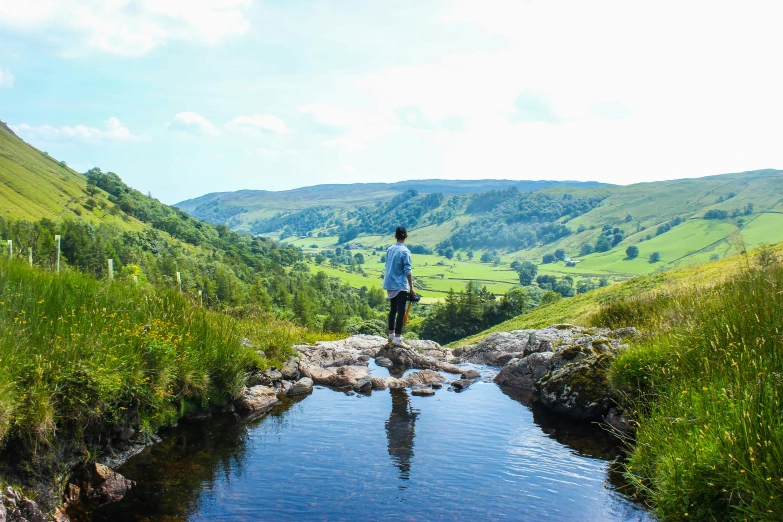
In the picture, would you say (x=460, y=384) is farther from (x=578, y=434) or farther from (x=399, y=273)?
(x=578, y=434)

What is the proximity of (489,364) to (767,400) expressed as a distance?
1406 centimetres

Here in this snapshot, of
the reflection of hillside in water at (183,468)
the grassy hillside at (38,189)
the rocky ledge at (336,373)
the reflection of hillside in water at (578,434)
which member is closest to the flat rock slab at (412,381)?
the rocky ledge at (336,373)

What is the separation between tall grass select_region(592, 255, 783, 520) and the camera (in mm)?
6059

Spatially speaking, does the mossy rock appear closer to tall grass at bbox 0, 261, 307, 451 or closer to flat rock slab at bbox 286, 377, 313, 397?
flat rock slab at bbox 286, 377, 313, 397

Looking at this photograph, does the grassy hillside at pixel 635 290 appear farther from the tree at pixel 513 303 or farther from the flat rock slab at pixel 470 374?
the tree at pixel 513 303

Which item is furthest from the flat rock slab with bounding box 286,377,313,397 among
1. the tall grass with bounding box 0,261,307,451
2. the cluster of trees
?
the cluster of trees

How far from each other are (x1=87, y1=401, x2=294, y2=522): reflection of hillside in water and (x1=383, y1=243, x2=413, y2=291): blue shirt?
6.17 meters

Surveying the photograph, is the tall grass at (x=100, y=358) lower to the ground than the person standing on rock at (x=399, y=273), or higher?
lower

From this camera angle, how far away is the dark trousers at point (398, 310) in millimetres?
17516

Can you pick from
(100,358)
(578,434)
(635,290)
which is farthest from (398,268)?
(635,290)

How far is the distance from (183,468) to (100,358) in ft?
7.44

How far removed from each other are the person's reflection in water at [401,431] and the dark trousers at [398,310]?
3389 mm

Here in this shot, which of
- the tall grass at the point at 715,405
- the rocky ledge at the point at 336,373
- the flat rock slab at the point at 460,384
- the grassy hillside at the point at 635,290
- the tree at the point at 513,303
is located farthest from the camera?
the tree at the point at 513,303

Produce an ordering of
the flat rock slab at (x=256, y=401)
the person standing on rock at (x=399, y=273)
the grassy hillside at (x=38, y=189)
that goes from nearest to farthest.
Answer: the flat rock slab at (x=256, y=401) → the person standing on rock at (x=399, y=273) → the grassy hillside at (x=38, y=189)
